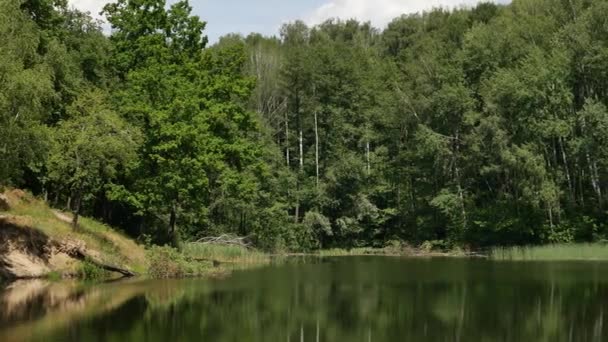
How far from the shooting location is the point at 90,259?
114ft

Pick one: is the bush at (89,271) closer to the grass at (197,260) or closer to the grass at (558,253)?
the grass at (197,260)

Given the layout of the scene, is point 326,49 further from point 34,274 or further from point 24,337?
point 24,337

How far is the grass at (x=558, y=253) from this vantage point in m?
52.2

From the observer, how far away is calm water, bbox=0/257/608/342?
19344 mm

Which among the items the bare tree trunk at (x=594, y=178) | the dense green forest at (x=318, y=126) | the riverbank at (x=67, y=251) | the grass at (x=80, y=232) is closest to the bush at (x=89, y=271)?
the riverbank at (x=67, y=251)

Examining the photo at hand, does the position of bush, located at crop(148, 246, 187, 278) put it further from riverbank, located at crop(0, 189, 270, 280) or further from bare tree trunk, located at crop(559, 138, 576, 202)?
bare tree trunk, located at crop(559, 138, 576, 202)

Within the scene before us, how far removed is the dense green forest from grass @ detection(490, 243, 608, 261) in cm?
462

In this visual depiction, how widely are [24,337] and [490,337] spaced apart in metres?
11.8

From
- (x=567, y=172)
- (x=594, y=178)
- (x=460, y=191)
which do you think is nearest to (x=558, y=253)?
(x=594, y=178)

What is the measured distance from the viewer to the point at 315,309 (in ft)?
81.3

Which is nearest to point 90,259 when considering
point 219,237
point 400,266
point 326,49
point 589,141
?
point 219,237

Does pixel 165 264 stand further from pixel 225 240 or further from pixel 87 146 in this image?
pixel 225 240

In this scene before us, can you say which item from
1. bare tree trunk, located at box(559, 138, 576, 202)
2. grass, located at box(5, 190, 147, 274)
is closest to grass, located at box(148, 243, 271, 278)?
grass, located at box(5, 190, 147, 274)

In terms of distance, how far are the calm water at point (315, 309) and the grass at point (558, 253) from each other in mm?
15261
